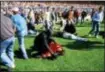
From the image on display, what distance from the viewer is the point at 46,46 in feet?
36.6

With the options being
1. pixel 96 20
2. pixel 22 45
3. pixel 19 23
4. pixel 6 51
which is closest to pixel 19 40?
pixel 22 45

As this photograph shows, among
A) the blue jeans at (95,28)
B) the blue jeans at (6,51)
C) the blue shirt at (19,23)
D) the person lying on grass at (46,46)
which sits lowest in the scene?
the blue jeans at (95,28)

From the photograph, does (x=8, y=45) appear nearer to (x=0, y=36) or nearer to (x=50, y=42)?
(x=0, y=36)

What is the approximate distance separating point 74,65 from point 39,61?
1103 millimetres

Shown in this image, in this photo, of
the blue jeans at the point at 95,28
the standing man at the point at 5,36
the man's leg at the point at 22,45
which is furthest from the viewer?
the blue jeans at the point at 95,28

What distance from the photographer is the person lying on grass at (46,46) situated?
440 inches

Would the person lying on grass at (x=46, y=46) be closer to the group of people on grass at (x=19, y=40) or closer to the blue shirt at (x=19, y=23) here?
the group of people on grass at (x=19, y=40)

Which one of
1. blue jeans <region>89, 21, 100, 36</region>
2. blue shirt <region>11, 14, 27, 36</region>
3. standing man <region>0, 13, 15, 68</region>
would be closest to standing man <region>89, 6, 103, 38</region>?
blue jeans <region>89, 21, 100, 36</region>

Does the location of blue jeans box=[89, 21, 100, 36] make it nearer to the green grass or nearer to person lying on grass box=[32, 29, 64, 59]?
the green grass

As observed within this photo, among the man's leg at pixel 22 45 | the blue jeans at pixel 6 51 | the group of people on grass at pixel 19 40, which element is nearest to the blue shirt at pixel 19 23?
the group of people on grass at pixel 19 40

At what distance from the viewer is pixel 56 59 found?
1127 cm

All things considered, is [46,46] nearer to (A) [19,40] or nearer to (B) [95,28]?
(A) [19,40]

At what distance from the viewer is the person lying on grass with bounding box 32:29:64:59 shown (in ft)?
36.7

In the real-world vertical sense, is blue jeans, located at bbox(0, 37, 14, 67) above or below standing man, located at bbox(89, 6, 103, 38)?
above
